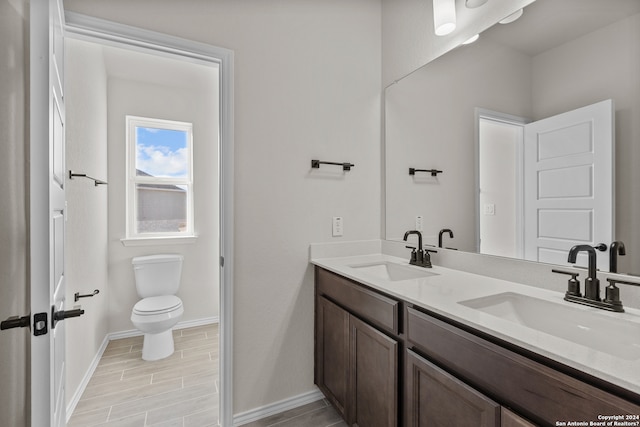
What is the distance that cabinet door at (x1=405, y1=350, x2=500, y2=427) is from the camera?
32.7 inches

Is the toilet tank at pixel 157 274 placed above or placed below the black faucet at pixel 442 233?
below

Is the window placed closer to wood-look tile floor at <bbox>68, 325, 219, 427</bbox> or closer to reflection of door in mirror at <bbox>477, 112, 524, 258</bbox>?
wood-look tile floor at <bbox>68, 325, 219, 427</bbox>

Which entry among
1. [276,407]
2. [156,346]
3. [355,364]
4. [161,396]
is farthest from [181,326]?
[355,364]

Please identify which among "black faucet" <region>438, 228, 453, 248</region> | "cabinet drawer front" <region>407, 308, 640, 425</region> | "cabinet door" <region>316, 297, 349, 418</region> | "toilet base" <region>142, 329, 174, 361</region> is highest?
"black faucet" <region>438, 228, 453, 248</region>

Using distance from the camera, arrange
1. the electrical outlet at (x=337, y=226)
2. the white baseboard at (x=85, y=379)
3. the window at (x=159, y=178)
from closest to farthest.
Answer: the white baseboard at (x=85, y=379) → the electrical outlet at (x=337, y=226) → the window at (x=159, y=178)

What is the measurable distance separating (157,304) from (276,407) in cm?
139

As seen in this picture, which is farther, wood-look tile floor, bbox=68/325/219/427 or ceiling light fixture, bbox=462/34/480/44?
wood-look tile floor, bbox=68/325/219/427

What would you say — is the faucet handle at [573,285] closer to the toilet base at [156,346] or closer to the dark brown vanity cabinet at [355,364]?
the dark brown vanity cabinet at [355,364]

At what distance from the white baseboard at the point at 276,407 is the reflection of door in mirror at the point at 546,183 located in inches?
54.3

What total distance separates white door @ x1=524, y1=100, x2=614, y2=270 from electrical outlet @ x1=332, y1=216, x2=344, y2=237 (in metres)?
1.03

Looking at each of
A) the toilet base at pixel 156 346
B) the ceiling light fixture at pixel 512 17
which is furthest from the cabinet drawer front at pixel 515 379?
the toilet base at pixel 156 346

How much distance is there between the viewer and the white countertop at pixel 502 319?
608 mm

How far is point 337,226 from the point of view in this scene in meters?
1.96

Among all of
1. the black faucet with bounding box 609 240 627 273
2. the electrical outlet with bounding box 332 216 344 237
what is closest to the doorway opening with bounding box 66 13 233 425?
the electrical outlet with bounding box 332 216 344 237
